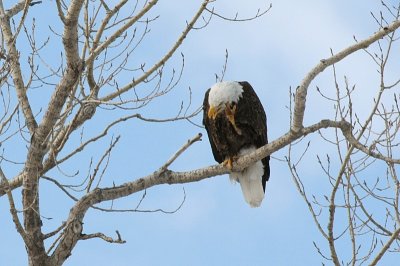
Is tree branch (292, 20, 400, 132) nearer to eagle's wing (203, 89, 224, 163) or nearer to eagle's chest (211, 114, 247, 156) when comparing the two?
eagle's chest (211, 114, 247, 156)

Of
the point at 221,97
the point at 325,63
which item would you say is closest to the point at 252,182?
the point at 221,97

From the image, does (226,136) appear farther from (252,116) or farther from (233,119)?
(252,116)

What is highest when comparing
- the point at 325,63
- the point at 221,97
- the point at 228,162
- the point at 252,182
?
the point at 221,97

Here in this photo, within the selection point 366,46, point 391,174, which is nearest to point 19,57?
point 366,46

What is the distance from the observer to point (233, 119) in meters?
5.78

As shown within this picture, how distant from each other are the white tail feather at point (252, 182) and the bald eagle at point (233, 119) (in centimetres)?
41

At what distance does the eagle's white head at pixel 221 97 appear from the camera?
575 cm

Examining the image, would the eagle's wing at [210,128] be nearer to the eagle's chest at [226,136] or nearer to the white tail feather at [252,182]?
the eagle's chest at [226,136]

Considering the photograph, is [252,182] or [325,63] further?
[252,182]

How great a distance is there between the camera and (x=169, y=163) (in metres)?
5.04

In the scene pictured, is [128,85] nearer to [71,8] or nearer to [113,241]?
[71,8]

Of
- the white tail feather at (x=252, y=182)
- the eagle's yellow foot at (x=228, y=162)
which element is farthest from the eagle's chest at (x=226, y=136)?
the white tail feather at (x=252, y=182)

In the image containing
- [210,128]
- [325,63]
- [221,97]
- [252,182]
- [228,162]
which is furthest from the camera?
[252,182]

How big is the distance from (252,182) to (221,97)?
1.00 metres
